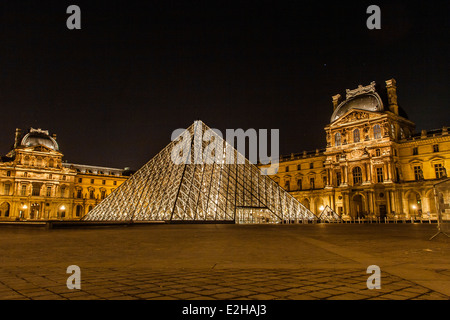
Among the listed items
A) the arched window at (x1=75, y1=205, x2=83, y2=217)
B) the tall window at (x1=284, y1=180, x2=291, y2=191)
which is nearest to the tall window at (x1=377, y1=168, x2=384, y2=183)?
the tall window at (x1=284, y1=180, x2=291, y2=191)

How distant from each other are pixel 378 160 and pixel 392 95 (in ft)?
29.2

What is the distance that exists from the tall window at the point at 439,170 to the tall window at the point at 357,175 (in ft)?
26.0

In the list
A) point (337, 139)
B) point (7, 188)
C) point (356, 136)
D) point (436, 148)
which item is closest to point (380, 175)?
point (356, 136)

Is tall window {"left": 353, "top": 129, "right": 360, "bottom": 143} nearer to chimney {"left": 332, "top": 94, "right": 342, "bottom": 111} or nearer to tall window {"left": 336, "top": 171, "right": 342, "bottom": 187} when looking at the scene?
tall window {"left": 336, "top": 171, "right": 342, "bottom": 187}

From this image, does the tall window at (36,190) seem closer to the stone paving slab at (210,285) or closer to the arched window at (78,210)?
the arched window at (78,210)

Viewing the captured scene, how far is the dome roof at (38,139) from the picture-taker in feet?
180

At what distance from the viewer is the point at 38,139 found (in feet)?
181

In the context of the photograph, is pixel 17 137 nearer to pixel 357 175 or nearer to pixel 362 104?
pixel 357 175

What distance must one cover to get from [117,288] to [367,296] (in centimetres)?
213

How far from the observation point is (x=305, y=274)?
3.89m

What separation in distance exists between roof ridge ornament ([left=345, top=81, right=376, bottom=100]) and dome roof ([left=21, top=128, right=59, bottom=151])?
4546cm

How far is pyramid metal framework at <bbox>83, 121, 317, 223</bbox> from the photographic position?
23016mm

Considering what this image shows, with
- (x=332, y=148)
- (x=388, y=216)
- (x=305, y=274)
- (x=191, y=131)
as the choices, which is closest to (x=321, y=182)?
(x=332, y=148)
